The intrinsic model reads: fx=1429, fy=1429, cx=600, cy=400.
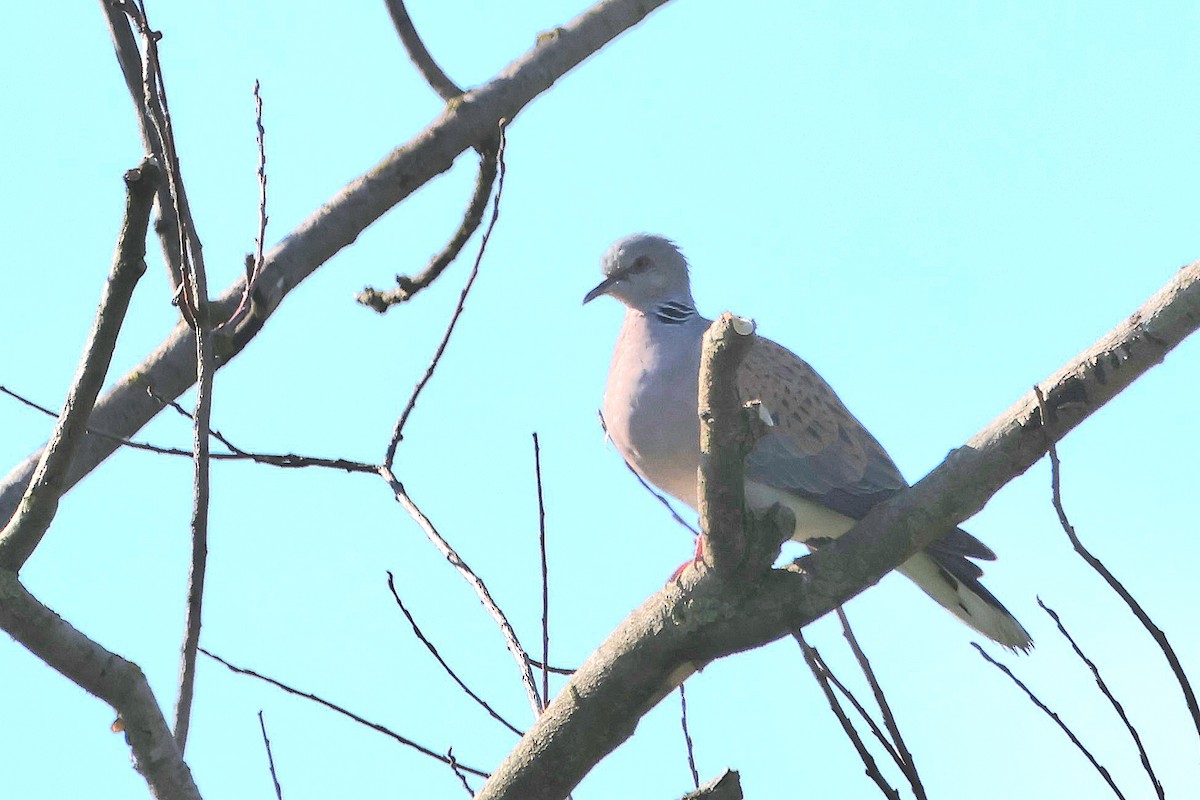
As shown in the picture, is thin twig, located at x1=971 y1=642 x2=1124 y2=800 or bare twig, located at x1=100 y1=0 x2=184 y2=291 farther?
bare twig, located at x1=100 y1=0 x2=184 y2=291

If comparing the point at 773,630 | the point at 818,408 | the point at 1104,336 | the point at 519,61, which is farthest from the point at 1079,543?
the point at 519,61

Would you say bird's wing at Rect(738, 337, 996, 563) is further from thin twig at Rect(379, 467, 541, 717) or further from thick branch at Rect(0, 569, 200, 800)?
thick branch at Rect(0, 569, 200, 800)

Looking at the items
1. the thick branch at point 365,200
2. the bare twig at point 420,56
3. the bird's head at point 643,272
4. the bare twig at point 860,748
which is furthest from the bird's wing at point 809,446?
the bare twig at point 860,748

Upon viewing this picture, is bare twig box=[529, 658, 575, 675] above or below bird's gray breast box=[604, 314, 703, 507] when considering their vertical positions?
below

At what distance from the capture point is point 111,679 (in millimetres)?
2287

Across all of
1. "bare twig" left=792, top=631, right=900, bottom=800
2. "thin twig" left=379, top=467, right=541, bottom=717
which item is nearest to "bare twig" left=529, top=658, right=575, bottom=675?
"thin twig" left=379, top=467, right=541, bottom=717

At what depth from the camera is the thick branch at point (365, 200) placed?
3834mm

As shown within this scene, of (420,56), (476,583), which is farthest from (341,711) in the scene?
(420,56)

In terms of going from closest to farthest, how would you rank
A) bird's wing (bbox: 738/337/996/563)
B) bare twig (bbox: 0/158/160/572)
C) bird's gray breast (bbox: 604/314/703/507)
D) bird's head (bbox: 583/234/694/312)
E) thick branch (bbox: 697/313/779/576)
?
bare twig (bbox: 0/158/160/572)
thick branch (bbox: 697/313/779/576)
bird's gray breast (bbox: 604/314/703/507)
bird's wing (bbox: 738/337/996/563)
bird's head (bbox: 583/234/694/312)

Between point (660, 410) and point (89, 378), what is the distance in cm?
210

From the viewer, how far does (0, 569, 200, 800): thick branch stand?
227cm

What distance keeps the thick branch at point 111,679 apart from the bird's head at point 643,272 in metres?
2.79

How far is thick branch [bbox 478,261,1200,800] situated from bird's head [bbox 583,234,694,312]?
221 cm

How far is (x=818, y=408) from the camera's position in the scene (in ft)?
14.9
